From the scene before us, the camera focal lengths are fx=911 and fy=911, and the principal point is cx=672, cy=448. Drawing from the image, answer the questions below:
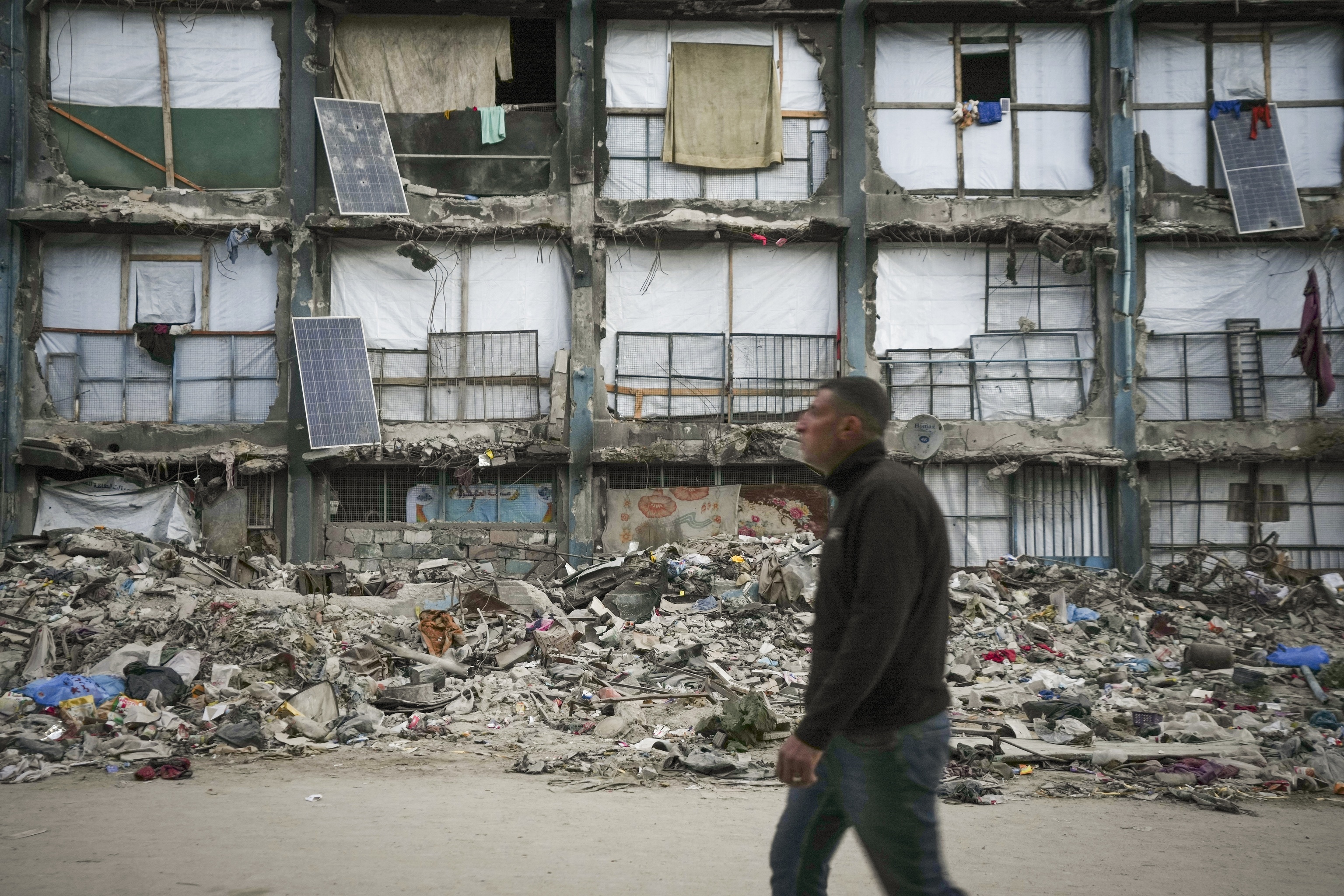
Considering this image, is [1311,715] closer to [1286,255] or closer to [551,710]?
[551,710]

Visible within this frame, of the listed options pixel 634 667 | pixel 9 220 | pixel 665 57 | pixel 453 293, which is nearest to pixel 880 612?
pixel 634 667

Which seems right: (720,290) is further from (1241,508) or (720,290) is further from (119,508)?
(119,508)

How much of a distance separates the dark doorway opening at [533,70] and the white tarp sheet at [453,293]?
261 centimetres

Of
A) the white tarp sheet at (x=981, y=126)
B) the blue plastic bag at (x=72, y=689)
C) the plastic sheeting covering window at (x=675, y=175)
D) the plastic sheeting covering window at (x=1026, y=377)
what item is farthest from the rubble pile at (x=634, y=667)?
the white tarp sheet at (x=981, y=126)

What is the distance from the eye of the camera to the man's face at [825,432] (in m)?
2.44

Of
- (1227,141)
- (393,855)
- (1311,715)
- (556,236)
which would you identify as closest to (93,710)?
(393,855)

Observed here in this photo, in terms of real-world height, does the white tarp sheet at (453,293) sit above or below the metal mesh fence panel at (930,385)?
above

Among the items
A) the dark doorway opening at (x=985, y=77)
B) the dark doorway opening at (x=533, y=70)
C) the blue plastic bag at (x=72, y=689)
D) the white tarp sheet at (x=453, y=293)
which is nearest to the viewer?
the blue plastic bag at (x=72, y=689)

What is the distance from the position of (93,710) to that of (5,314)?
9271mm

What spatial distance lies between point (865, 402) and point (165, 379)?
1388cm

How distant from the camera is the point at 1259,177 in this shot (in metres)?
13.8

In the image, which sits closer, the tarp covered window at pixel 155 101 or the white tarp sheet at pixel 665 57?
the tarp covered window at pixel 155 101

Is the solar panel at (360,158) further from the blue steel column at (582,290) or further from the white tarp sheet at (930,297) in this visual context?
the white tarp sheet at (930,297)

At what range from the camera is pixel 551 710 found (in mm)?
7719
